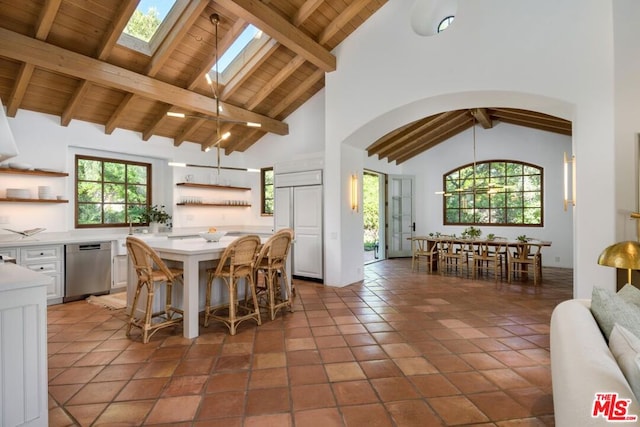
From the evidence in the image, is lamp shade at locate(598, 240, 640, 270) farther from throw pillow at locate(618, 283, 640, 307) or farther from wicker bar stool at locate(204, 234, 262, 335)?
wicker bar stool at locate(204, 234, 262, 335)

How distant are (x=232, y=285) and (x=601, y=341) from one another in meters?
2.82

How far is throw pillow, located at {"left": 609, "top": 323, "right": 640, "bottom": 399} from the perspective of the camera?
1.07 metres

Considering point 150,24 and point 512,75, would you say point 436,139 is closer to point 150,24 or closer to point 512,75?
point 512,75

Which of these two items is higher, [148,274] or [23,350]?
[148,274]

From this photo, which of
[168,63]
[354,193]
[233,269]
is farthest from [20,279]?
[354,193]

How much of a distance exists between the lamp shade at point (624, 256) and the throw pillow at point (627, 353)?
2.27 ft

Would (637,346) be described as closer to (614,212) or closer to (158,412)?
(158,412)

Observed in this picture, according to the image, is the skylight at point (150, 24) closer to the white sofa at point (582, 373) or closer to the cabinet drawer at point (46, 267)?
the cabinet drawer at point (46, 267)

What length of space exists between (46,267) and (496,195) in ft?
30.2

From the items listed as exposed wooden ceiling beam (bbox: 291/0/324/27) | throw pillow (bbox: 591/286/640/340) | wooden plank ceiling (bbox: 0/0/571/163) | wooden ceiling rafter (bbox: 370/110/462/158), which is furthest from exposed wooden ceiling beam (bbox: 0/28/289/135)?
throw pillow (bbox: 591/286/640/340)

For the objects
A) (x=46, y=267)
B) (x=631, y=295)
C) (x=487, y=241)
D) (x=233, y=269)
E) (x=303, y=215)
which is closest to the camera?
(x=631, y=295)

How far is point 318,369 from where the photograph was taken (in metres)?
2.49

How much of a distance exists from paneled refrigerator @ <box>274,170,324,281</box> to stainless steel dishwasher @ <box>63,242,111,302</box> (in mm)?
2866

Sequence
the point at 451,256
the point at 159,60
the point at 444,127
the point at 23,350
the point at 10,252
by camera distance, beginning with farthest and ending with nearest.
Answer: the point at 444,127 → the point at 451,256 → the point at 159,60 → the point at 10,252 → the point at 23,350
